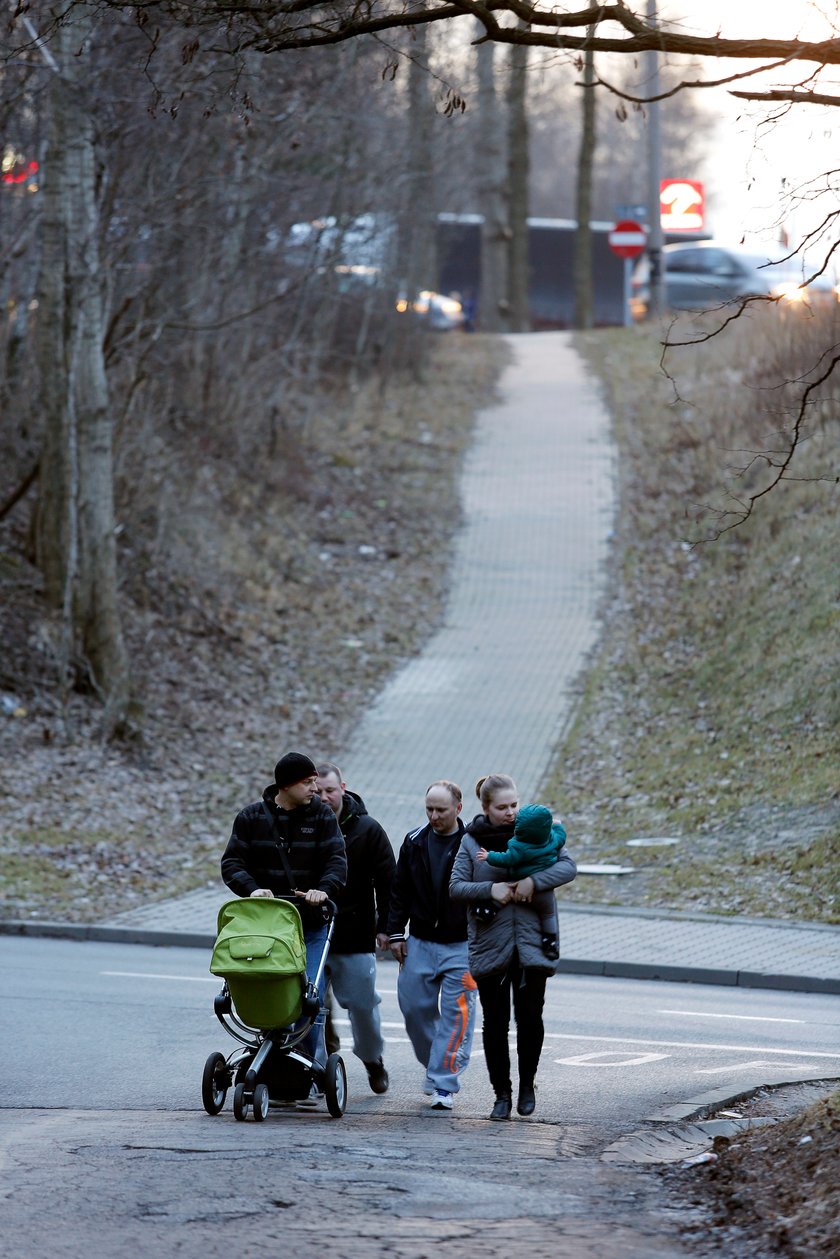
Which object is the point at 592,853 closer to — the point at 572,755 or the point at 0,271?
the point at 572,755

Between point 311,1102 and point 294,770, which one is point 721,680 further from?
point 294,770

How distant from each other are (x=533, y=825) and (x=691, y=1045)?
305 cm

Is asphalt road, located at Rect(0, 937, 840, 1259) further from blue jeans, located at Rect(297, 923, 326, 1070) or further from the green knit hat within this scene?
the green knit hat

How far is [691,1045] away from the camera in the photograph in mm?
10141

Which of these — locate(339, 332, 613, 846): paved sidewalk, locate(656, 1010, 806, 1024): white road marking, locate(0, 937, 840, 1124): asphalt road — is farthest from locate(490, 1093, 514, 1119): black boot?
locate(339, 332, 613, 846): paved sidewalk

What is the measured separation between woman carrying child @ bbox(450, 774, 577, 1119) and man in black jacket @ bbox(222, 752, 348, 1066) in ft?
2.00

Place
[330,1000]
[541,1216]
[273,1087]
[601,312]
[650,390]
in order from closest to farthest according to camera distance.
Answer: [541,1216], [273,1087], [330,1000], [650,390], [601,312]

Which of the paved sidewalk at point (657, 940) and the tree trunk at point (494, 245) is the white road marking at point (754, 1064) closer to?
the paved sidewalk at point (657, 940)

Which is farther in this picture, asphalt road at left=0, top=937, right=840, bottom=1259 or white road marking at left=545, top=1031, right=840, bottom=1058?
white road marking at left=545, top=1031, right=840, bottom=1058

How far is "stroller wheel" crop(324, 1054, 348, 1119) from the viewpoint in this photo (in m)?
7.64

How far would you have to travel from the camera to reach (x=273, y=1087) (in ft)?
26.0

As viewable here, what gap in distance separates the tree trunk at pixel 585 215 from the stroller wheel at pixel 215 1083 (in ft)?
134

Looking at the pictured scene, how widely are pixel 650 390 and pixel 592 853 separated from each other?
21880mm

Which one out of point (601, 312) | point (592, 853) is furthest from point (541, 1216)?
point (601, 312)
